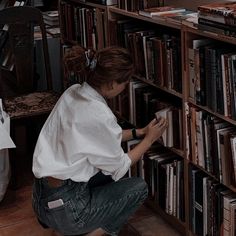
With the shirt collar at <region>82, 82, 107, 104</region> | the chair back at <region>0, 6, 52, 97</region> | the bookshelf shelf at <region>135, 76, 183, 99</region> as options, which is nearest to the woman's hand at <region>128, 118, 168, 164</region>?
the bookshelf shelf at <region>135, 76, 183, 99</region>

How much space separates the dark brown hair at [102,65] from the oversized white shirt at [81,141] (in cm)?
6

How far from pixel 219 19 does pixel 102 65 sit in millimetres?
455

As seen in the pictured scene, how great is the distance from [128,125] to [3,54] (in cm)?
136

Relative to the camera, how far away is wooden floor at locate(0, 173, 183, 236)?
2.58 meters

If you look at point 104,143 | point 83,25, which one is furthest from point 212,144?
point 83,25

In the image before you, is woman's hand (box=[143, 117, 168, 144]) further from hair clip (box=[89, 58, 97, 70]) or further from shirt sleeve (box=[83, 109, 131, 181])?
hair clip (box=[89, 58, 97, 70])

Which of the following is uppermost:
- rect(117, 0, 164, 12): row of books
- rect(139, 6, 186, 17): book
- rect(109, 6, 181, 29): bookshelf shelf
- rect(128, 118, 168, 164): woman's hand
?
rect(117, 0, 164, 12): row of books

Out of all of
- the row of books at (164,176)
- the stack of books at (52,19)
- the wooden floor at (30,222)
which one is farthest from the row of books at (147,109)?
the stack of books at (52,19)

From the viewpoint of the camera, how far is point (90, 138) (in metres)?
2.01

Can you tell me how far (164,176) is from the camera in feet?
8.23

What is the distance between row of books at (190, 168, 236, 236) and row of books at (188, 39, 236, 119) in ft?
1.06

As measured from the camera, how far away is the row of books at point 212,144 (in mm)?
2035

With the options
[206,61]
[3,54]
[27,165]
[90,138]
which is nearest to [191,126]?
[206,61]

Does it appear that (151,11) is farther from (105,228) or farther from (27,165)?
(27,165)
